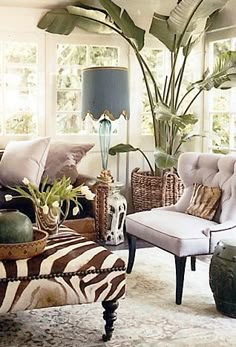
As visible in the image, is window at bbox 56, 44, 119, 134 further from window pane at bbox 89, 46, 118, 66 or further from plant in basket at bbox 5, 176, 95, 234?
plant in basket at bbox 5, 176, 95, 234

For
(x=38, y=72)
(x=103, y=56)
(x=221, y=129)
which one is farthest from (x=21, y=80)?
(x=221, y=129)

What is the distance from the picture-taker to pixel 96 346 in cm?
315

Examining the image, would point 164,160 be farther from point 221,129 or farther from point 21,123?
point 21,123

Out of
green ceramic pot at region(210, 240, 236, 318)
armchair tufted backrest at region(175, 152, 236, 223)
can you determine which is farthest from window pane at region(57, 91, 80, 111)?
green ceramic pot at region(210, 240, 236, 318)

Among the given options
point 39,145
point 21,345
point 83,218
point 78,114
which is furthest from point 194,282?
point 78,114

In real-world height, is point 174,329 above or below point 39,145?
below

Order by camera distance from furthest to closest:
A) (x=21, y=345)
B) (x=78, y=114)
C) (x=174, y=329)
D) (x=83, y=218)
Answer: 1. (x=78, y=114)
2. (x=83, y=218)
3. (x=174, y=329)
4. (x=21, y=345)

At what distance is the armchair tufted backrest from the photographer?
4160mm

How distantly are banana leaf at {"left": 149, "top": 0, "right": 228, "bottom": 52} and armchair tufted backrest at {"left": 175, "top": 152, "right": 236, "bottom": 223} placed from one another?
1.42m

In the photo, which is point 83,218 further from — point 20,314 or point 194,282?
point 20,314

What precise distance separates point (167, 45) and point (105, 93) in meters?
0.82

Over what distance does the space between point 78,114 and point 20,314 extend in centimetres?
297

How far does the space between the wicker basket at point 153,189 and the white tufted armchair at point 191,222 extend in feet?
3.25

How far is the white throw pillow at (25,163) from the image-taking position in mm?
5168
